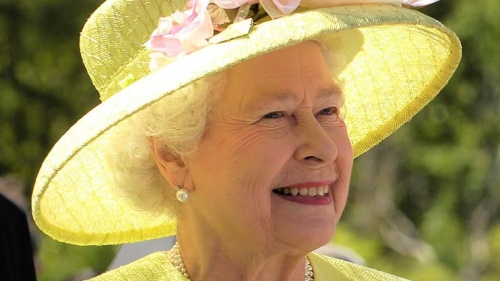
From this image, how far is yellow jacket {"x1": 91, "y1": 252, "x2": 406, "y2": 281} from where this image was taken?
3.28 m

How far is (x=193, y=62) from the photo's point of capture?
9.27 feet

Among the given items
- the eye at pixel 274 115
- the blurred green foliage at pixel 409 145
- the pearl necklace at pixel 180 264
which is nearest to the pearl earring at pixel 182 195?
the pearl necklace at pixel 180 264

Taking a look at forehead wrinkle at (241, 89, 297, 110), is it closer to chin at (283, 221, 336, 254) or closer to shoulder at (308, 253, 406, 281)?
chin at (283, 221, 336, 254)

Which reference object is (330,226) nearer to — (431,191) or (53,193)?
(53,193)

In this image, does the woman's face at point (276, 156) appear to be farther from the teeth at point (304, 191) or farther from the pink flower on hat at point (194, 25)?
the pink flower on hat at point (194, 25)

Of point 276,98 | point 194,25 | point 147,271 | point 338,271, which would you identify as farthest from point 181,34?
point 338,271

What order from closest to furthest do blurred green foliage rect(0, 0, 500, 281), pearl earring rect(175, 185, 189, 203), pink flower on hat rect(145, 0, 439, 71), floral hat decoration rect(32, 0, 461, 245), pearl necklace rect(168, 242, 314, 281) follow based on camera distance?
floral hat decoration rect(32, 0, 461, 245) → pink flower on hat rect(145, 0, 439, 71) → pearl earring rect(175, 185, 189, 203) → pearl necklace rect(168, 242, 314, 281) → blurred green foliage rect(0, 0, 500, 281)

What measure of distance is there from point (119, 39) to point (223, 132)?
43cm

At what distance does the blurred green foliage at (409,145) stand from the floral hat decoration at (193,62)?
411cm

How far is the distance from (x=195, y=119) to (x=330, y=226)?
1.48 ft

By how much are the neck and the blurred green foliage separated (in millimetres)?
4330

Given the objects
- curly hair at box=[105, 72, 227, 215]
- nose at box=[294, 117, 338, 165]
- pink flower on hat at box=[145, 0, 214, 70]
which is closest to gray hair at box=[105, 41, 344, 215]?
curly hair at box=[105, 72, 227, 215]

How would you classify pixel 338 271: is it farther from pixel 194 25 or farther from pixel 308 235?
pixel 194 25

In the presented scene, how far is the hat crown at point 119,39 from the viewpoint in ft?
10.5
